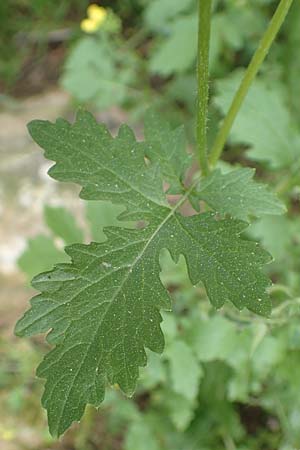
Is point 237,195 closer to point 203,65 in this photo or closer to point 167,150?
point 167,150

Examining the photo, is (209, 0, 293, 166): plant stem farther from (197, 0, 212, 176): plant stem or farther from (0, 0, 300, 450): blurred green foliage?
(0, 0, 300, 450): blurred green foliage

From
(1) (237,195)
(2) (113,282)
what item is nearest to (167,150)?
(1) (237,195)

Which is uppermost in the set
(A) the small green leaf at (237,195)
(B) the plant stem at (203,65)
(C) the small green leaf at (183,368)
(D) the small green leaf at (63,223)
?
(D) the small green leaf at (63,223)

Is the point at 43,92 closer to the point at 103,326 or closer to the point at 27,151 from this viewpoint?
the point at 27,151

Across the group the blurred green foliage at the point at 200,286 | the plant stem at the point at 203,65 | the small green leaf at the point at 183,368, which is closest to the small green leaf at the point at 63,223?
the blurred green foliage at the point at 200,286

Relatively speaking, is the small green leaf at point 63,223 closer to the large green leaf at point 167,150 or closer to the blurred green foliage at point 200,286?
the blurred green foliage at point 200,286
